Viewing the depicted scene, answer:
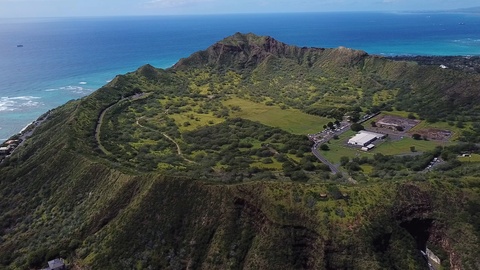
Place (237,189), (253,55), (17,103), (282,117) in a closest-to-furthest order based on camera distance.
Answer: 1. (237,189)
2. (282,117)
3. (17,103)
4. (253,55)

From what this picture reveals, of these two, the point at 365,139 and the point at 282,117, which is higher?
the point at 365,139

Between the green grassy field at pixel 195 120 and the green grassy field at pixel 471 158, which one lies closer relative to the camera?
the green grassy field at pixel 471 158

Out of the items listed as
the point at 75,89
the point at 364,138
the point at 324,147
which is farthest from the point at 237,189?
the point at 75,89

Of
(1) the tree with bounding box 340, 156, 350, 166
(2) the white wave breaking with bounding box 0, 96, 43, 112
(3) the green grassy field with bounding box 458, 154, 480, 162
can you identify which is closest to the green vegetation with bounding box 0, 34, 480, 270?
(1) the tree with bounding box 340, 156, 350, 166

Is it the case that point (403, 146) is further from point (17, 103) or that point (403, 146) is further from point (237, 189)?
point (17, 103)

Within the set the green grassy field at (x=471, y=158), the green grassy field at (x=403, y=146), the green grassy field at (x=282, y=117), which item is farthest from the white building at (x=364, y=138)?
the green grassy field at (x=471, y=158)

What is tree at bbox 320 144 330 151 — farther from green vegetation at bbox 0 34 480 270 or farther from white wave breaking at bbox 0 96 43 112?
white wave breaking at bbox 0 96 43 112

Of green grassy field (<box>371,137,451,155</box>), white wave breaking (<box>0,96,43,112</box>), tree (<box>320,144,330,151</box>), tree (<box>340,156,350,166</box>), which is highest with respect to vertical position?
tree (<box>340,156,350,166</box>)

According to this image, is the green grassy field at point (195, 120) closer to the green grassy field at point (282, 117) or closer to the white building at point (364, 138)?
the green grassy field at point (282, 117)
